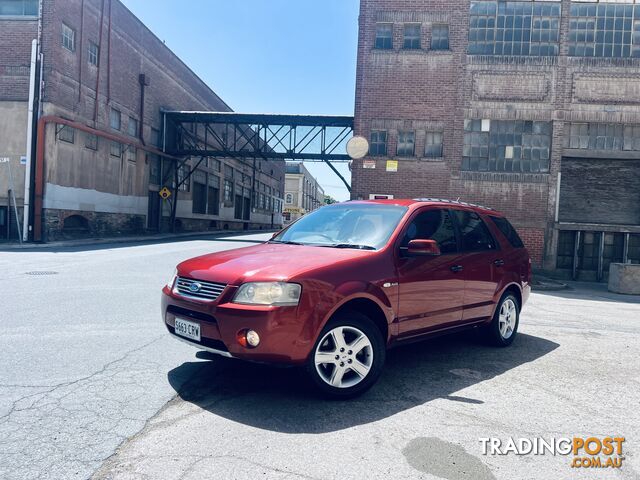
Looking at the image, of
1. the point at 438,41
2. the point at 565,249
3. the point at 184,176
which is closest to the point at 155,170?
the point at 184,176

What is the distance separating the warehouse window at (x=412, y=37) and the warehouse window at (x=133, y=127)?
17.1 metres

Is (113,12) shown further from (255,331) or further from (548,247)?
(255,331)

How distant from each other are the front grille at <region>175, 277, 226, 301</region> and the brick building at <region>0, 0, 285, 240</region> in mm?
18833

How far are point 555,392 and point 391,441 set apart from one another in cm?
202

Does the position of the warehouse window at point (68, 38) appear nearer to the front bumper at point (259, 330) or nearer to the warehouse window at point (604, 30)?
the warehouse window at point (604, 30)

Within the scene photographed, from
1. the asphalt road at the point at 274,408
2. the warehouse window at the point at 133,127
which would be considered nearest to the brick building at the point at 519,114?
the asphalt road at the point at 274,408

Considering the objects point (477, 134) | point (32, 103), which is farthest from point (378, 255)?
point (32, 103)

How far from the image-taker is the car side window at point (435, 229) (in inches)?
186

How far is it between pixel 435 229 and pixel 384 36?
1494cm

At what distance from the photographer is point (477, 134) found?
1759 cm

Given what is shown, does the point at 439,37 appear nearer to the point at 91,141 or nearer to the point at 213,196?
the point at 91,141

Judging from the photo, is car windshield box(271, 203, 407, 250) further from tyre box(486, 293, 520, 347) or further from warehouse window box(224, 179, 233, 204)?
warehouse window box(224, 179, 233, 204)

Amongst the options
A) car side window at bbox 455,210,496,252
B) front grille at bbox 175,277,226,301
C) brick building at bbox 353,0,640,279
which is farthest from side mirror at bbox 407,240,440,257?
brick building at bbox 353,0,640,279

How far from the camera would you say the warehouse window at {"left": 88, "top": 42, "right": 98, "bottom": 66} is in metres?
23.4
